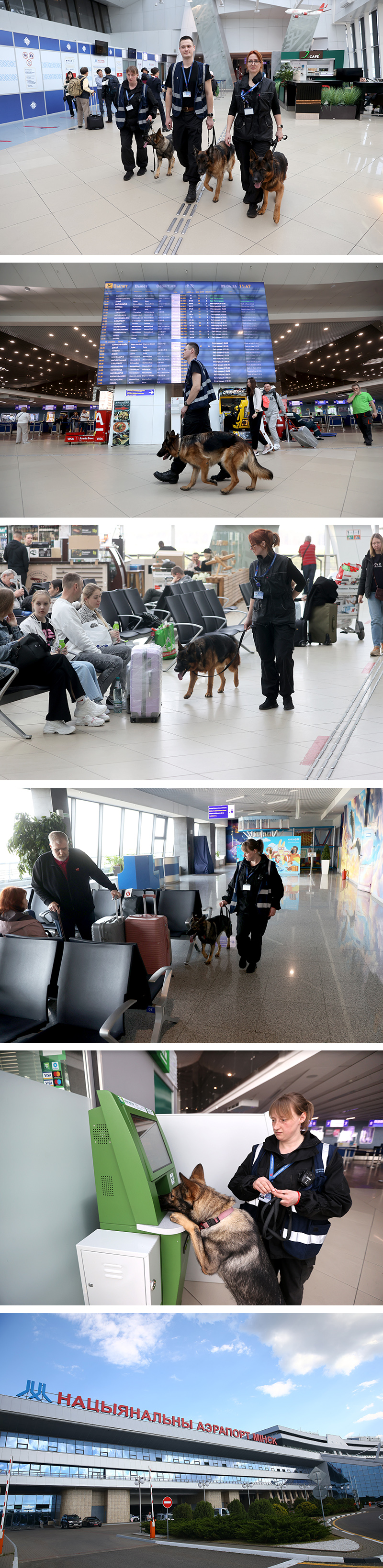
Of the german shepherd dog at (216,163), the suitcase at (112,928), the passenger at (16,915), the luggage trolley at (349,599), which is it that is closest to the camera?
the german shepherd dog at (216,163)

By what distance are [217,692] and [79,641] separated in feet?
2.47

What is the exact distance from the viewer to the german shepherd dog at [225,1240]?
5191mm

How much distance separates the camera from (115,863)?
5539 mm

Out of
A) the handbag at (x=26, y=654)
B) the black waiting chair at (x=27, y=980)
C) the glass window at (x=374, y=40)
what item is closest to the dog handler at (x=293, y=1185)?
the black waiting chair at (x=27, y=980)

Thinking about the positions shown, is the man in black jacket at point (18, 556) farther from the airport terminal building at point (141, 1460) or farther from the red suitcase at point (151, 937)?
the airport terminal building at point (141, 1460)

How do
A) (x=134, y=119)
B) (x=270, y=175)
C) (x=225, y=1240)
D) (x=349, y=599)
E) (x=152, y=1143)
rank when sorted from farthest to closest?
(x=152, y=1143)
(x=225, y=1240)
(x=349, y=599)
(x=134, y=119)
(x=270, y=175)

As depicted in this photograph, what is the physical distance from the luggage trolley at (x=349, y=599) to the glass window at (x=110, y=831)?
1.50m

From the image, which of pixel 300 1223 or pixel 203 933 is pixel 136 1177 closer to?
pixel 300 1223

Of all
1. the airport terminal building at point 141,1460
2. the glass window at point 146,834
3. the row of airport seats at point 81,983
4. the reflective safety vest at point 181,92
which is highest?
the reflective safety vest at point 181,92

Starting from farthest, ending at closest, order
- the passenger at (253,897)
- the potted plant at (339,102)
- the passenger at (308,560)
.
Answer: the passenger at (253,897) < the passenger at (308,560) < the potted plant at (339,102)

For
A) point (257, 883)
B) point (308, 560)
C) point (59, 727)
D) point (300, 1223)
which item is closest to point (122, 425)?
point (308, 560)

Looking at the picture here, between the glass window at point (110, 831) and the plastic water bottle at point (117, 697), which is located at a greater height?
the plastic water bottle at point (117, 697)

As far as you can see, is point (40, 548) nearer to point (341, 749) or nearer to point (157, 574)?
point (157, 574)

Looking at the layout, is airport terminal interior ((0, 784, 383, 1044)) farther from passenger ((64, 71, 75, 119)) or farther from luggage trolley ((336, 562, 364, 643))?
passenger ((64, 71, 75, 119))
